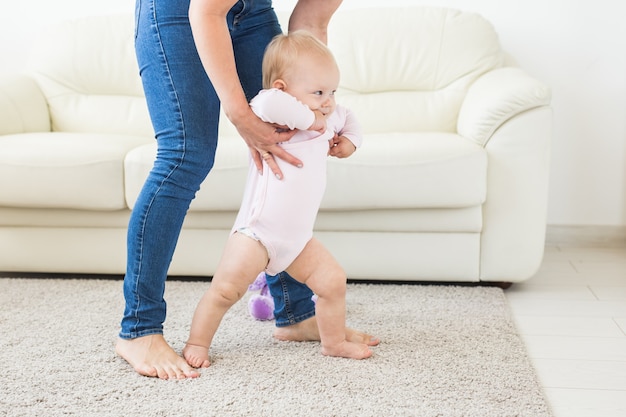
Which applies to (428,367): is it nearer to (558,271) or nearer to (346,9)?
(558,271)

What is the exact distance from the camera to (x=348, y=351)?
1.63 m

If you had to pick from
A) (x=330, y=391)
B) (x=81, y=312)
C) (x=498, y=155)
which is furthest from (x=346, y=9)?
(x=330, y=391)

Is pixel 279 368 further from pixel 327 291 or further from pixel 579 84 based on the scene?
pixel 579 84

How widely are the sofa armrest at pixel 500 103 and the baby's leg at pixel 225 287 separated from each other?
0.99m

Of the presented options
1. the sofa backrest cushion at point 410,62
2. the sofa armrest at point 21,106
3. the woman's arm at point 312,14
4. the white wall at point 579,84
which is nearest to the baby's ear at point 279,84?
the woman's arm at point 312,14

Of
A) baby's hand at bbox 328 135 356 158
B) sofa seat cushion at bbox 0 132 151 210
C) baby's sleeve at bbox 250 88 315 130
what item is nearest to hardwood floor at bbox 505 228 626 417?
baby's hand at bbox 328 135 356 158

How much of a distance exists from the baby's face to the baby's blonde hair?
12 millimetres

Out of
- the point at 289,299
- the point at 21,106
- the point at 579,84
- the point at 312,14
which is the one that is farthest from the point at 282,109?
the point at 579,84

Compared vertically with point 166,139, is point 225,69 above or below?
above

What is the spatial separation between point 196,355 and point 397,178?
86 centimetres

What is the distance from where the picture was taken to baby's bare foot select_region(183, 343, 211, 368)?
62.0 inches

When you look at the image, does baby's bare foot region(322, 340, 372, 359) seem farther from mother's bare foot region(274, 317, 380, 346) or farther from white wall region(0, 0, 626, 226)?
white wall region(0, 0, 626, 226)

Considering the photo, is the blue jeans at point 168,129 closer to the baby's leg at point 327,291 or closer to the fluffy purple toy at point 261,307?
the baby's leg at point 327,291

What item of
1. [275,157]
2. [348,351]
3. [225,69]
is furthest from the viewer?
[348,351]
